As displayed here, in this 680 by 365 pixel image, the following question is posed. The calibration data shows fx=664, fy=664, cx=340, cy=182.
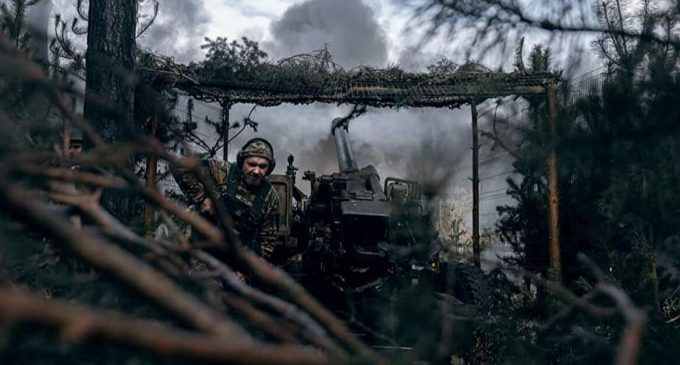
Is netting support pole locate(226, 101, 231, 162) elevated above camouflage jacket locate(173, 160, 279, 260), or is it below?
above

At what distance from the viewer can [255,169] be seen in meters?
5.80

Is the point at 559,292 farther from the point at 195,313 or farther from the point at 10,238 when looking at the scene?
the point at 10,238

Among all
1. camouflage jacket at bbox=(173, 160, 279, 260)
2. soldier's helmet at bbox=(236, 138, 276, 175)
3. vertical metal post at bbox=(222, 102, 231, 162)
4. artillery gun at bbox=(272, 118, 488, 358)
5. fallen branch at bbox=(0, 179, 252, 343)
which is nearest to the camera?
fallen branch at bbox=(0, 179, 252, 343)

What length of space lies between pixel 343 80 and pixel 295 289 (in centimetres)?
791

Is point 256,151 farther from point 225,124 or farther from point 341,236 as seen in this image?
point 225,124

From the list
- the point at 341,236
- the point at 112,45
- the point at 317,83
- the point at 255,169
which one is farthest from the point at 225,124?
the point at 112,45

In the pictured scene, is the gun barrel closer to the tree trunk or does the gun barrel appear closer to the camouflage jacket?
the camouflage jacket

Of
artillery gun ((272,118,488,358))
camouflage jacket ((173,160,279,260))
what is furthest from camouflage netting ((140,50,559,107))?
camouflage jacket ((173,160,279,260))

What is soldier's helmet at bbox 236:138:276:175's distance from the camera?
5.89 m

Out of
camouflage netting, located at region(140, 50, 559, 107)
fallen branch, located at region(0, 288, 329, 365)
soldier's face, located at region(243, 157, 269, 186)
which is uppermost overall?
camouflage netting, located at region(140, 50, 559, 107)

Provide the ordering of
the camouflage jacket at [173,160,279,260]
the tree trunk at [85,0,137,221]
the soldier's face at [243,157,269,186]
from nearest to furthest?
the tree trunk at [85,0,137,221], the camouflage jacket at [173,160,279,260], the soldier's face at [243,157,269,186]

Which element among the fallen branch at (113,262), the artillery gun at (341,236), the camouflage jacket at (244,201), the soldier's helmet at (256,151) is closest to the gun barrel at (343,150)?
the artillery gun at (341,236)

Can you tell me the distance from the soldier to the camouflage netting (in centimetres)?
273

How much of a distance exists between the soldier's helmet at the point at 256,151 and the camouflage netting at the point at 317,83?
267 centimetres
